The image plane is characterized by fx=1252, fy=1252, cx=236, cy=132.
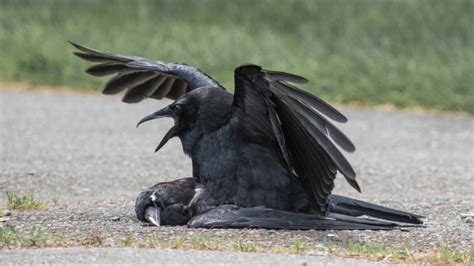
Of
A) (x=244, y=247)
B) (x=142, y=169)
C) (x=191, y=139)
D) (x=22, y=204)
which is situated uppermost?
(x=191, y=139)

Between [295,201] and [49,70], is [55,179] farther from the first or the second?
[49,70]

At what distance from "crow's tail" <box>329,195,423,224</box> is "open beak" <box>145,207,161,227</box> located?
104 centimetres

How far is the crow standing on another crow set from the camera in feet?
23.4

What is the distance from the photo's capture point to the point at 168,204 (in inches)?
296

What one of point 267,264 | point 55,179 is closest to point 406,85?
point 55,179

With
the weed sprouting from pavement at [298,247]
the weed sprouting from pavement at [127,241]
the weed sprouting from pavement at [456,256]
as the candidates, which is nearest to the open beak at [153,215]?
the weed sprouting from pavement at [127,241]

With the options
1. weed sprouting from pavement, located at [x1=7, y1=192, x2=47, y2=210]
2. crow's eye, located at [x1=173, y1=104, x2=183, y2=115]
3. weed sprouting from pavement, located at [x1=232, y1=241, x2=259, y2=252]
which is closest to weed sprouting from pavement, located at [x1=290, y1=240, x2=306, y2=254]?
weed sprouting from pavement, located at [x1=232, y1=241, x2=259, y2=252]

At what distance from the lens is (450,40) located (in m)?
16.8

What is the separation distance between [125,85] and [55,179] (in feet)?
5.06

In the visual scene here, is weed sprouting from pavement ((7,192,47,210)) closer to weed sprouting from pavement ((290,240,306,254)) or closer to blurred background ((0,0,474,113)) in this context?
weed sprouting from pavement ((290,240,306,254))

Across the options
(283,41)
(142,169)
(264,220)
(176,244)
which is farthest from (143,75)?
(283,41)

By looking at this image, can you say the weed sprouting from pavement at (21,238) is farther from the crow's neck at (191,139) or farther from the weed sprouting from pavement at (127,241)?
the crow's neck at (191,139)

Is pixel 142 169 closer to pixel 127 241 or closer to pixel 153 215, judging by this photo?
pixel 153 215

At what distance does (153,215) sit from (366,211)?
4.28 ft
